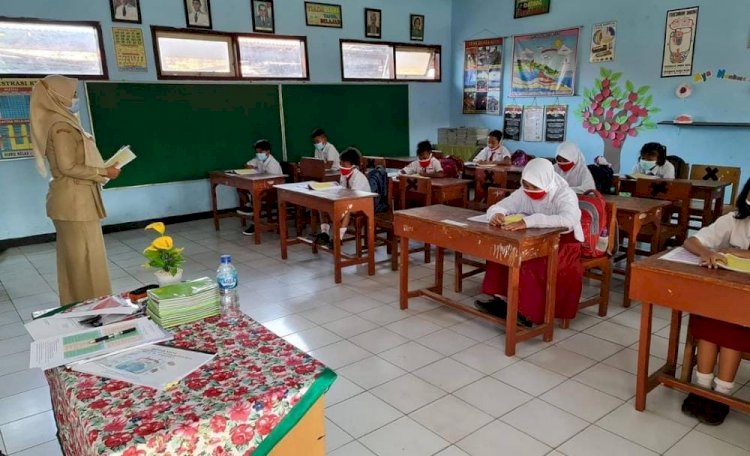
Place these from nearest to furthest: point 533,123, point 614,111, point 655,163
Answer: point 655,163 → point 614,111 → point 533,123

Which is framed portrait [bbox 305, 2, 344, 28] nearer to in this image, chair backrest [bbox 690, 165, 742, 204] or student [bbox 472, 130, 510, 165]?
student [bbox 472, 130, 510, 165]

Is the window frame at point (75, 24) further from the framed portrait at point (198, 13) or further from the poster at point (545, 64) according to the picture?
the poster at point (545, 64)

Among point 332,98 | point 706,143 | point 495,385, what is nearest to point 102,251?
point 495,385

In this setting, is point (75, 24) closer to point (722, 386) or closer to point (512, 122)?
point (512, 122)

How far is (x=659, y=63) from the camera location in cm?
650

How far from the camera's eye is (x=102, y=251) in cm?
337

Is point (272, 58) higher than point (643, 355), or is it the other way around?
point (272, 58)

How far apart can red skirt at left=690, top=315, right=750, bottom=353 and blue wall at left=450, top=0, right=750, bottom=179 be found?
4.70 m

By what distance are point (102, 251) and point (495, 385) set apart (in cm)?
260

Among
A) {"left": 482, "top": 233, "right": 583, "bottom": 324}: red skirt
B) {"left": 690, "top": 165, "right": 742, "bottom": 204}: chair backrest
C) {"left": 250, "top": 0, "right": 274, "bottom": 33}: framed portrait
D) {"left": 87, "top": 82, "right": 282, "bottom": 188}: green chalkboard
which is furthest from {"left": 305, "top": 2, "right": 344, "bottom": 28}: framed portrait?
{"left": 482, "top": 233, "right": 583, "bottom": 324}: red skirt

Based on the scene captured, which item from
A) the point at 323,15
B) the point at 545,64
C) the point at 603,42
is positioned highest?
the point at 323,15

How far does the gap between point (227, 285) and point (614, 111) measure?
6.65 meters

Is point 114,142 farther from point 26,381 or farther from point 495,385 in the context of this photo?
point 495,385

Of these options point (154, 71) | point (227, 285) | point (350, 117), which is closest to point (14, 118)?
point (154, 71)
